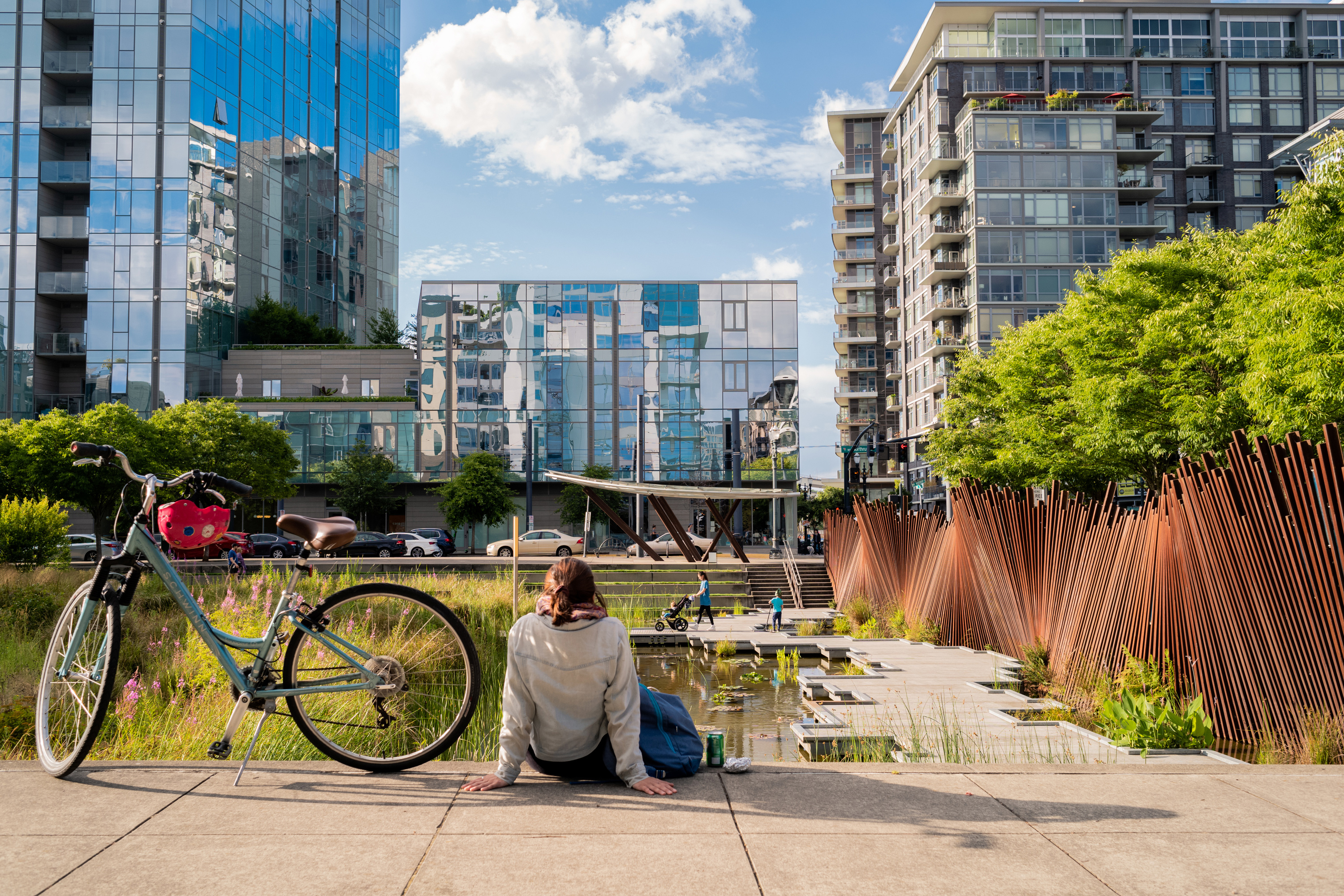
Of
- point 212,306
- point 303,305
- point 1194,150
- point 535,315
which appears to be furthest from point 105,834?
point 1194,150

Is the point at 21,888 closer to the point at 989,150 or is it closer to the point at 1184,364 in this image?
the point at 1184,364

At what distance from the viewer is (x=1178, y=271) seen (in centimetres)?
2991

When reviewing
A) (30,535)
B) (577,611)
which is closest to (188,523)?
(577,611)

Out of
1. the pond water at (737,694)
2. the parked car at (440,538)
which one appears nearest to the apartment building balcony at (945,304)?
the parked car at (440,538)

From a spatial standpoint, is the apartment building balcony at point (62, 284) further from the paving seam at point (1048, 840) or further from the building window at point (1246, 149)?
the building window at point (1246, 149)

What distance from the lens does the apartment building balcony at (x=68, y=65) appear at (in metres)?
59.3

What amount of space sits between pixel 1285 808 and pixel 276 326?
67.5 metres

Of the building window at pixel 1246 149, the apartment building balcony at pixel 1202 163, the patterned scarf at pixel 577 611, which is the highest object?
the building window at pixel 1246 149

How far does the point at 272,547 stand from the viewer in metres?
42.1

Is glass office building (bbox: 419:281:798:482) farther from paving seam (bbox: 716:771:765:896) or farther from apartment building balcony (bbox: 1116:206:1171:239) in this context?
paving seam (bbox: 716:771:765:896)

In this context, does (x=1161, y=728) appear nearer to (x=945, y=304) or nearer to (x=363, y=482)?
(x=363, y=482)

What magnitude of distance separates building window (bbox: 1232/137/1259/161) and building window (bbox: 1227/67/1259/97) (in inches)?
127

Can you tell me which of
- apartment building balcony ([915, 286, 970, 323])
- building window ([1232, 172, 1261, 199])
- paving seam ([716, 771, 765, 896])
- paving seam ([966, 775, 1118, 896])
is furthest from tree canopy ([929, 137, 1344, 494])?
building window ([1232, 172, 1261, 199])

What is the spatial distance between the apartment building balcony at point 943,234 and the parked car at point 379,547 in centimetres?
4093
